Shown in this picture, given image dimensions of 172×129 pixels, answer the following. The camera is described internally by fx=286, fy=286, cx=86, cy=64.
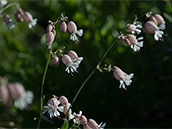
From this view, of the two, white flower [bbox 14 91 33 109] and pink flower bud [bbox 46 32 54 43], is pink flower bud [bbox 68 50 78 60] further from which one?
white flower [bbox 14 91 33 109]

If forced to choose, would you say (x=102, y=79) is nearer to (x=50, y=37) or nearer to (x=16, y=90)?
(x=50, y=37)

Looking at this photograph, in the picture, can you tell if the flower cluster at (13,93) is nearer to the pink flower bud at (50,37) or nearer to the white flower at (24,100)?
the white flower at (24,100)

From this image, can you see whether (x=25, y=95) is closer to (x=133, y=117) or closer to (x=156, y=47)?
(x=133, y=117)

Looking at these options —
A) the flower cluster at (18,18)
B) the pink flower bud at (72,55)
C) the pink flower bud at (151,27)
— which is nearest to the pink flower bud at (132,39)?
the pink flower bud at (151,27)

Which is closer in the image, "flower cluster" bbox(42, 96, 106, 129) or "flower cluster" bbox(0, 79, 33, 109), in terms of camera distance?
"flower cluster" bbox(0, 79, 33, 109)

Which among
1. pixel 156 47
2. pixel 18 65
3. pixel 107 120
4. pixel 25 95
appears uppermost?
pixel 156 47

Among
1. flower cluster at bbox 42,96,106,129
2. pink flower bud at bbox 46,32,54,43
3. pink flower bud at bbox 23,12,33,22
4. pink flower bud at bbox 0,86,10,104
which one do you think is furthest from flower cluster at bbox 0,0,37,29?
pink flower bud at bbox 0,86,10,104

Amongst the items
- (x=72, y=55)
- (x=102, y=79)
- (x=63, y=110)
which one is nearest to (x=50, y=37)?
(x=72, y=55)

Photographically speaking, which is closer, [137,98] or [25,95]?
[25,95]

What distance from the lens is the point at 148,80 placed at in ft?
5.35

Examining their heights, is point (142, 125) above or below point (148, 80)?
below

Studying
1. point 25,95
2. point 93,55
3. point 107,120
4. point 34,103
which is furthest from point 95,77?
point 25,95

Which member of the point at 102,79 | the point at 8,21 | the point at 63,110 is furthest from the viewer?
the point at 102,79

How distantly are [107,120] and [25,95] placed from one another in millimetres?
1036
